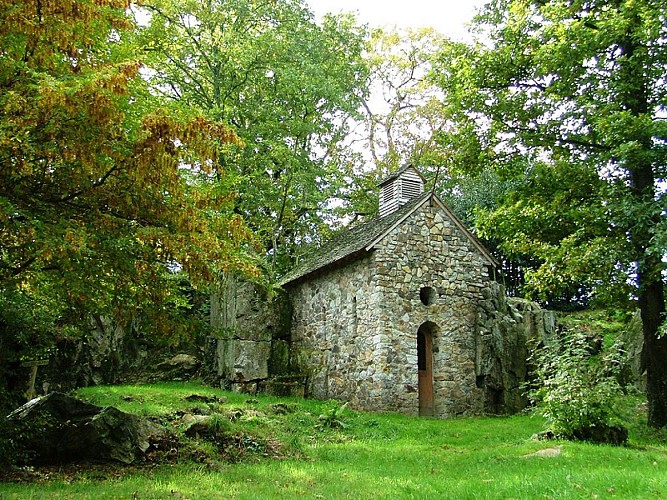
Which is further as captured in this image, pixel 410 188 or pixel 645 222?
pixel 410 188

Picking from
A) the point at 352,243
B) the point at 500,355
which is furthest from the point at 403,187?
the point at 500,355

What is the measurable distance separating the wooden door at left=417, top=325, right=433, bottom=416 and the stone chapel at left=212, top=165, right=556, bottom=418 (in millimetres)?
31

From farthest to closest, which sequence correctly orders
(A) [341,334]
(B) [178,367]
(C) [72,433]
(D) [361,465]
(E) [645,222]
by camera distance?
(B) [178,367] < (A) [341,334] < (E) [645,222] < (D) [361,465] < (C) [72,433]

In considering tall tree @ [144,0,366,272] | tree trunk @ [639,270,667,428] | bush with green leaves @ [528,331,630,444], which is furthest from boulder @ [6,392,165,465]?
tall tree @ [144,0,366,272]

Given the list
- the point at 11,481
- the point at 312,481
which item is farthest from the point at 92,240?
the point at 312,481

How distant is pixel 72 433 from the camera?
29.5 ft

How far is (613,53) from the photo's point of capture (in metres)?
12.9

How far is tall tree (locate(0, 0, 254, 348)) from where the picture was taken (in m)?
6.12

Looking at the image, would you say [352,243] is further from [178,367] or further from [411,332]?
[178,367]

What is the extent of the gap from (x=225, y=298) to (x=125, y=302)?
43.1 ft

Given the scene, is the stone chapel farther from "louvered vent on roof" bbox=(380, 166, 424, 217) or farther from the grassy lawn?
the grassy lawn

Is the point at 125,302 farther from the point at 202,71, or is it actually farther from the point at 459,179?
the point at 459,179

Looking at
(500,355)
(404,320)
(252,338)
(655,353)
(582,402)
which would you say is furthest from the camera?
(252,338)

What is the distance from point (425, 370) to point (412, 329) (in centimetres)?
159
